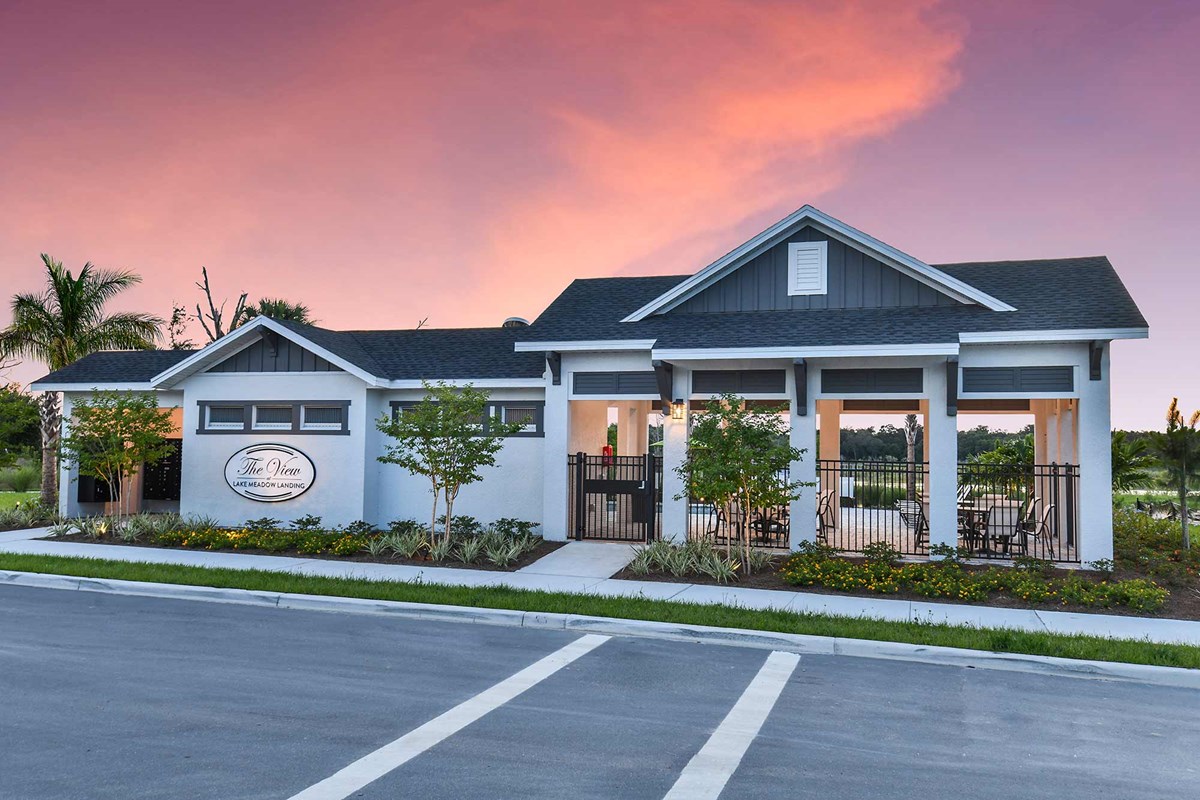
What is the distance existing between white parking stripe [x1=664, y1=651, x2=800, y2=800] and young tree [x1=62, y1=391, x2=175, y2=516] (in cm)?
1501

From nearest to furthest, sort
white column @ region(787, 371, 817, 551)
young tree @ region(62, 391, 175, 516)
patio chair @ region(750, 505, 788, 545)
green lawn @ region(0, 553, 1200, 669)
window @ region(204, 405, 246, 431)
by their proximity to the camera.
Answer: green lawn @ region(0, 553, 1200, 669)
white column @ region(787, 371, 817, 551)
patio chair @ region(750, 505, 788, 545)
young tree @ region(62, 391, 175, 516)
window @ region(204, 405, 246, 431)

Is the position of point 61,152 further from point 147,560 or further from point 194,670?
point 194,670

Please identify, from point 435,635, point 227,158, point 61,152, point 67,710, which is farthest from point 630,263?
point 67,710

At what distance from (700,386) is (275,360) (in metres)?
9.87

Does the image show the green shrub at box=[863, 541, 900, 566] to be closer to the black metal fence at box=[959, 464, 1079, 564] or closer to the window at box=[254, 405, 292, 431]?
the black metal fence at box=[959, 464, 1079, 564]

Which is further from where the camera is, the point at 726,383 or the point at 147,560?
the point at 726,383

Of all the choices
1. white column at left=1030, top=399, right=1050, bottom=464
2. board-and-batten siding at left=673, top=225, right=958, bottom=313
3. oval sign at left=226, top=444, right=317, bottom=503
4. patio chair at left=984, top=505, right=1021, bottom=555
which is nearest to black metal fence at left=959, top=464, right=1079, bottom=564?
patio chair at left=984, top=505, right=1021, bottom=555

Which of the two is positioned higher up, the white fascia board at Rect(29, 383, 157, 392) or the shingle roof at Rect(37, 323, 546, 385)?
the shingle roof at Rect(37, 323, 546, 385)

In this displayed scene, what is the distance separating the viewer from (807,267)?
610 inches

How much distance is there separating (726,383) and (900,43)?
305 inches

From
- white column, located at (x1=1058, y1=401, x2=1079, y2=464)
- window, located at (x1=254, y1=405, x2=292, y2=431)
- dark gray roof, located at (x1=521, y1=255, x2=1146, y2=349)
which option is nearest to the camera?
dark gray roof, located at (x1=521, y1=255, x2=1146, y2=349)

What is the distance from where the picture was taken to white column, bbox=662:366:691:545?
1488 cm

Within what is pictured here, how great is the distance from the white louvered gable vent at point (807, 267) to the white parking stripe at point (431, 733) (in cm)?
975

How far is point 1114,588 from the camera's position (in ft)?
34.4
